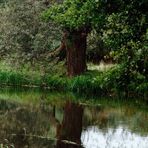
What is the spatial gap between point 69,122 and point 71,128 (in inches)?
53.7

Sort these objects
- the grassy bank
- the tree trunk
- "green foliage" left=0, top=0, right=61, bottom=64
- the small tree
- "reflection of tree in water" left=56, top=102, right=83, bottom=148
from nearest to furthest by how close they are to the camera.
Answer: the small tree < "reflection of tree in water" left=56, top=102, right=83, bottom=148 < the grassy bank < "green foliage" left=0, top=0, right=61, bottom=64 < the tree trunk

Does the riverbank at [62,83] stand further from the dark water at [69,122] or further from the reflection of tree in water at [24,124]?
the reflection of tree in water at [24,124]

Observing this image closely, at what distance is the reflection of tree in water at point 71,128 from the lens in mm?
14820

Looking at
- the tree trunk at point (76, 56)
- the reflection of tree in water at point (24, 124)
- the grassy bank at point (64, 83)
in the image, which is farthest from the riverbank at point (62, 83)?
the reflection of tree in water at point (24, 124)

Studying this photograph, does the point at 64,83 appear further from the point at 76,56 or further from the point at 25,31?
the point at 25,31

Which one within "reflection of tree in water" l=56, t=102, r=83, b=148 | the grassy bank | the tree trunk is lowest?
"reflection of tree in water" l=56, t=102, r=83, b=148

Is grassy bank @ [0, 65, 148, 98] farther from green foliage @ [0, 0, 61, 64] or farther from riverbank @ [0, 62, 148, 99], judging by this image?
green foliage @ [0, 0, 61, 64]

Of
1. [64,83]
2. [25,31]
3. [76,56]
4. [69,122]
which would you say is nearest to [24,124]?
[69,122]

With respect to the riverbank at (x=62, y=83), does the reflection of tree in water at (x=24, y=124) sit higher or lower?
lower

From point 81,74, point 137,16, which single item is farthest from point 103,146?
point 81,74

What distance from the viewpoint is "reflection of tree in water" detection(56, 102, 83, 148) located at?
1482 cm

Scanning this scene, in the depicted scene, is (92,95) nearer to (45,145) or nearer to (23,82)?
(23,82)

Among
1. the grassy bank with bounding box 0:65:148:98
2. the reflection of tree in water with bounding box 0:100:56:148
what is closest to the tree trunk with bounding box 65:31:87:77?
the grassy bank with bounding box 0:65:148:98

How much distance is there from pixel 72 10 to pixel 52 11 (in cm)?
293
